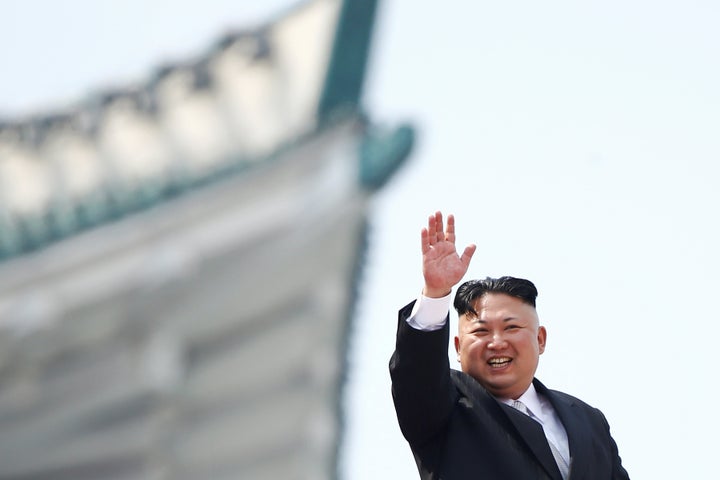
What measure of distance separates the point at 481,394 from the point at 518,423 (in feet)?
0.21

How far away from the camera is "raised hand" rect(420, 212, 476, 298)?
59.0 inches

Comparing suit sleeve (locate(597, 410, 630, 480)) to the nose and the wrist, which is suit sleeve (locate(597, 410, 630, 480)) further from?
the wrist

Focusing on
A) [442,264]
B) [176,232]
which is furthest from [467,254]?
[176,232]

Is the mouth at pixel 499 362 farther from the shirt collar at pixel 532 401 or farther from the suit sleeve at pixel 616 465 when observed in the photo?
the suit sleeve at pixel 616 465

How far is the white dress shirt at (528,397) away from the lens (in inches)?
59.4

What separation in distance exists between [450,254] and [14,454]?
246 cm

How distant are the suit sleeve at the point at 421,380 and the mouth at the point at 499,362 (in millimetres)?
85

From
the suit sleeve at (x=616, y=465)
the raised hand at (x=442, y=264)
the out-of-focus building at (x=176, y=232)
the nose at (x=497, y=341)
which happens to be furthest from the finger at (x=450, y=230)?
the out-of-focus building at (x=176, y=232)

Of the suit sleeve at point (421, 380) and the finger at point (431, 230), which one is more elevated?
the finger at point (431, 230)

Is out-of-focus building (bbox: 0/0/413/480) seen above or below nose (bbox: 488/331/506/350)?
above

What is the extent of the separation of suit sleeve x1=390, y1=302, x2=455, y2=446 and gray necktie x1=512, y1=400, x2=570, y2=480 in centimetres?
12

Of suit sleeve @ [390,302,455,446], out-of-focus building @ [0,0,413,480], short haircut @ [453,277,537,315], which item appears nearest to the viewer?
suit sleeve @ [390,302,455,446]

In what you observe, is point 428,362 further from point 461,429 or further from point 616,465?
point 616,465

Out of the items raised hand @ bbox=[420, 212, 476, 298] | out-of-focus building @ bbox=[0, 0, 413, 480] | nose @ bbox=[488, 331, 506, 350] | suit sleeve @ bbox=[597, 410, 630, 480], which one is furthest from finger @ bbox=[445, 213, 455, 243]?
out-of-focus building @ bbox=[0, 0, 413, 480]
